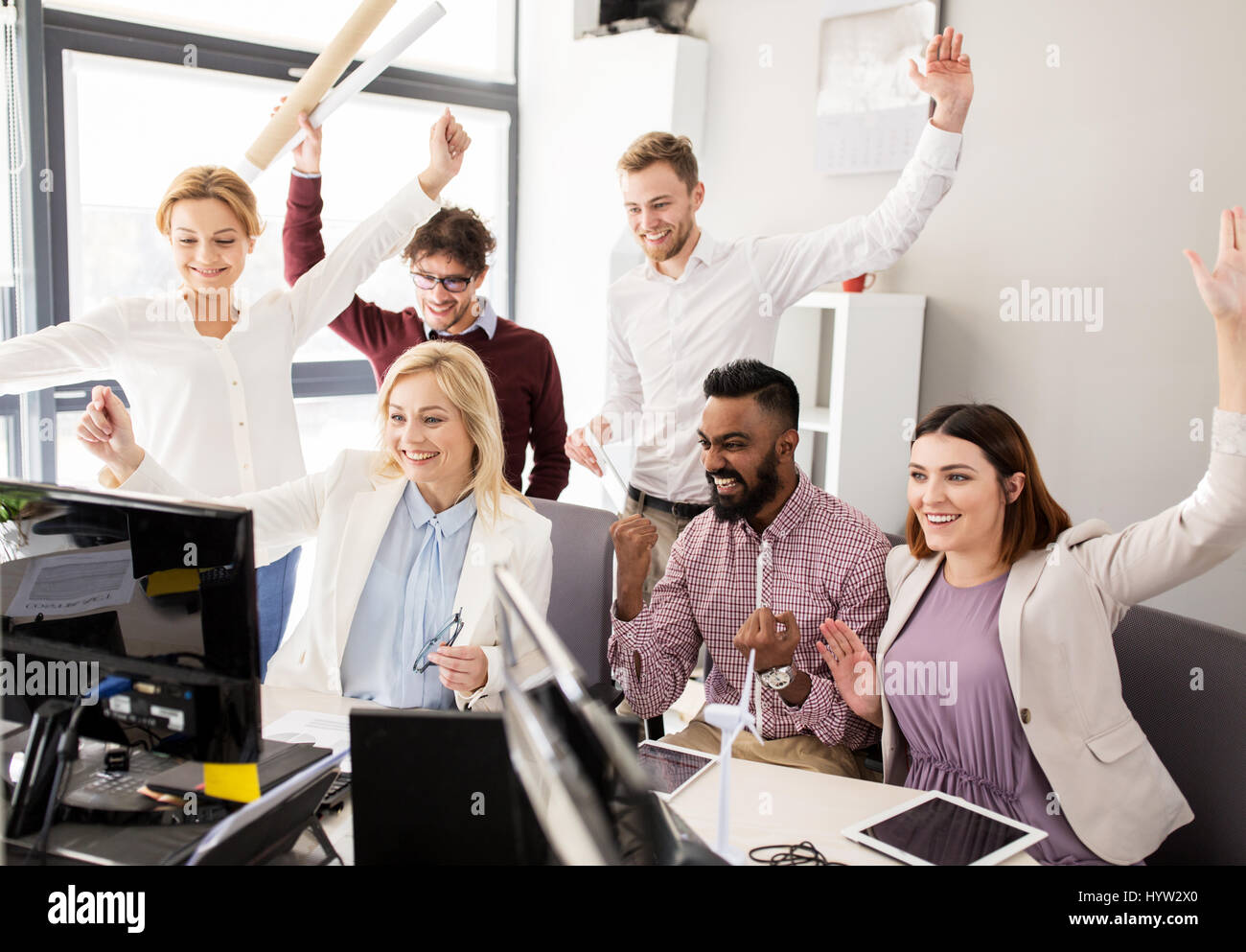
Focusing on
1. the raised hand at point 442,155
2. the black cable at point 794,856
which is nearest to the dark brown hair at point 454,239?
the raised hand at point 442,155

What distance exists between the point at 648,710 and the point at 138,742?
1.00 metres

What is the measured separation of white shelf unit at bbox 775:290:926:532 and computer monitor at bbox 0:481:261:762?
2235mm

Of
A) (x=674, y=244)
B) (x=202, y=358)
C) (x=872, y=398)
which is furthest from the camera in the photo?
(x=872, y=398)

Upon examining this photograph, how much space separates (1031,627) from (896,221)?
114cm

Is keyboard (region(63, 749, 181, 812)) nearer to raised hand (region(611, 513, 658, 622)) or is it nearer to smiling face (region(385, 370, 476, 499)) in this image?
smiling face (region(385, 370, 476, 499))

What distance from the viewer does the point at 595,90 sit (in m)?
4.15

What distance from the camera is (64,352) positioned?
2266 mm

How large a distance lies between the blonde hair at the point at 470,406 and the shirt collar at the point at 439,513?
21 mm

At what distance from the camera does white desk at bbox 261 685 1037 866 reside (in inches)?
55.9

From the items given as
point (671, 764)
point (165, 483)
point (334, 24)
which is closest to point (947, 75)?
point (671, 764)

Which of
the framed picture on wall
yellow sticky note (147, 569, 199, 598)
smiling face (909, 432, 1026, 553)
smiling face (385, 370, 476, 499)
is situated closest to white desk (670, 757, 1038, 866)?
smiling face (909, 432, 1026, 553)

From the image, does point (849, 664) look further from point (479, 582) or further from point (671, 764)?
point (479, 582)

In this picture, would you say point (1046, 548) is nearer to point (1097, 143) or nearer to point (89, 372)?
point (1097, 143)
